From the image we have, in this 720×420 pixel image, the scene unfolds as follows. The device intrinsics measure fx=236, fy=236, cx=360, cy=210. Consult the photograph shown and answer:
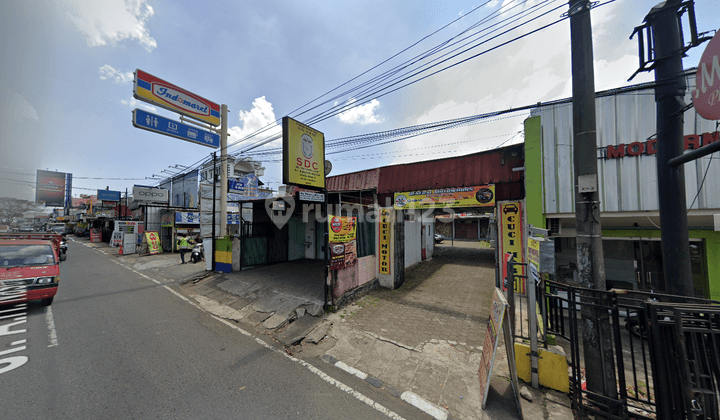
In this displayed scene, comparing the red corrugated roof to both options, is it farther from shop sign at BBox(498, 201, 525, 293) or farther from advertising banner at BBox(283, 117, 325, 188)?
advertising banner at BBox(283, 117, 325, 188)

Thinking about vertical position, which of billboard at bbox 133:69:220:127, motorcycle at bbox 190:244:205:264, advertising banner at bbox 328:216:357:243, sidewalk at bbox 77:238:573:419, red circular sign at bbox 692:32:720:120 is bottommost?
sidewalk at bbox 77:238:573:419

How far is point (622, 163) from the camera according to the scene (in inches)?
250

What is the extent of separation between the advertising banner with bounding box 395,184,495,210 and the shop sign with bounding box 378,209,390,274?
97.5 inches

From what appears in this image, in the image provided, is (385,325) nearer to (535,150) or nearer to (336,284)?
(336,284)

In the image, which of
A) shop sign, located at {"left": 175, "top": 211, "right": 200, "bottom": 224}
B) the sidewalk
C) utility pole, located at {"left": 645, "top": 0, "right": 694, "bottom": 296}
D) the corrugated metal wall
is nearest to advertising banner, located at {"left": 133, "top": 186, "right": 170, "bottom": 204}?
shop sign, located at {"left": 175, "top": 211, "right": 200, "bottom": 224}

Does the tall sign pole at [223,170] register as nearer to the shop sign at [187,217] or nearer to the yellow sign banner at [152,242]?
the yellow sign banner at [152,242]

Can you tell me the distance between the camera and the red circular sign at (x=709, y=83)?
2.53m

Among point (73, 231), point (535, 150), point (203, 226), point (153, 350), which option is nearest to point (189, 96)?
point (203, 226)

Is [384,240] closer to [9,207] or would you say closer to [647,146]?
[647,146]

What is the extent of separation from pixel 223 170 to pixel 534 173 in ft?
43.5

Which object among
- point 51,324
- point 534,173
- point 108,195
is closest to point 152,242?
point 51,324

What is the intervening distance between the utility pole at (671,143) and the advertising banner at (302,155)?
7711mm

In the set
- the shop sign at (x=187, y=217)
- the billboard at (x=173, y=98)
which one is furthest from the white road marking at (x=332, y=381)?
the shop sign at (x=187, y=217)

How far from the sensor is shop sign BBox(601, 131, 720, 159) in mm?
5578
